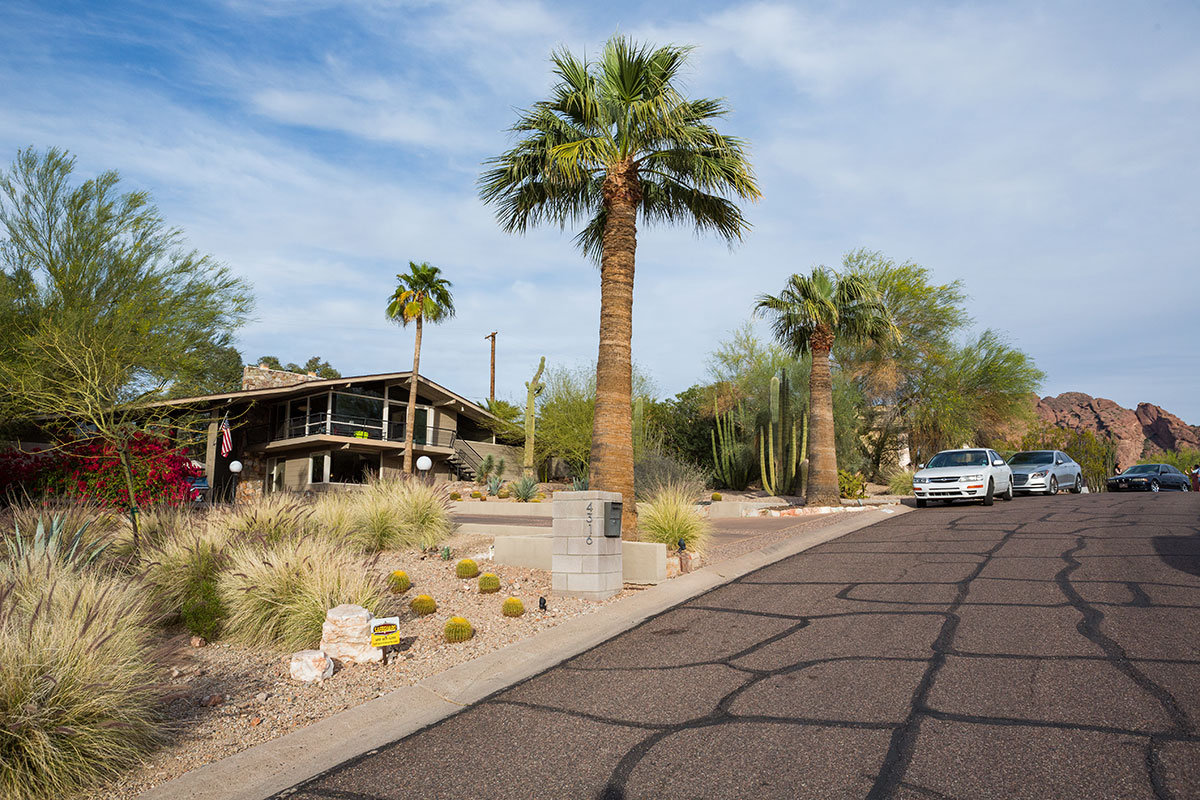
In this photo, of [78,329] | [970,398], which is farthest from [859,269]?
[78,329]

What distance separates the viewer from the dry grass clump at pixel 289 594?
25.4 ft

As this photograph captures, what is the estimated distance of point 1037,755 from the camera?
14.5 feet

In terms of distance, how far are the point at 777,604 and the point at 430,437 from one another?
3324cm

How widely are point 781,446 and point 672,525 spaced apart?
16.4 metres

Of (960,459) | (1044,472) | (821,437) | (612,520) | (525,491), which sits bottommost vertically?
(612,520)

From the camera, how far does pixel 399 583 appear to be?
10.0 m

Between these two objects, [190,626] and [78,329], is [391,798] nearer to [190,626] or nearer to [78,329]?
[190,626]

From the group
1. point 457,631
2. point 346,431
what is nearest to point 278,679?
point 457,631

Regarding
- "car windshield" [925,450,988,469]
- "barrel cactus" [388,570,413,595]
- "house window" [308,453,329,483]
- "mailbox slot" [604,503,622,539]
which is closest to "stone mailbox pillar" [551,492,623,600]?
"mailbox slot" [604,503,622,539]

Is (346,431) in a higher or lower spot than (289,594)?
higher

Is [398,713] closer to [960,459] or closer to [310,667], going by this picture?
[310,667]

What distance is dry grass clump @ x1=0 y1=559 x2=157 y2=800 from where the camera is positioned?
14.8 ft

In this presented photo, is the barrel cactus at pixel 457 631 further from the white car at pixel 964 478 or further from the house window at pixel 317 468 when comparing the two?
the house window at pixel 317 468

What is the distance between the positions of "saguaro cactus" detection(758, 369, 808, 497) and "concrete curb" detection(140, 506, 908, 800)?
1813 centimetres
